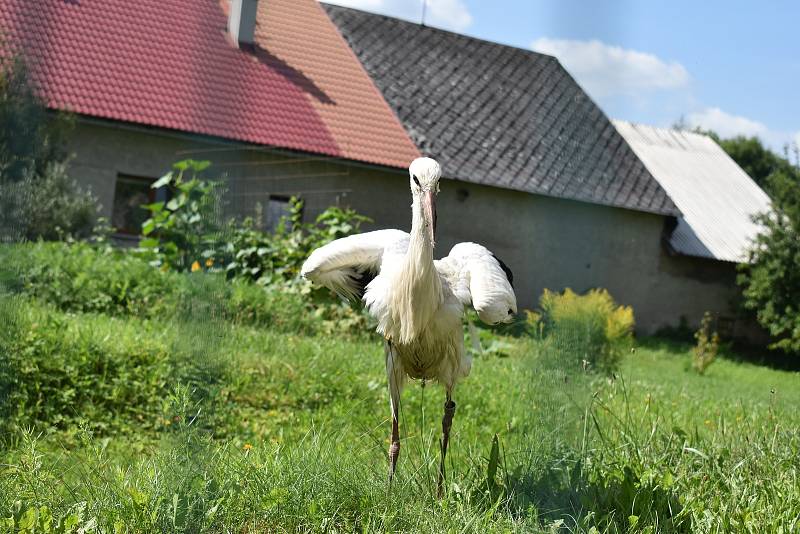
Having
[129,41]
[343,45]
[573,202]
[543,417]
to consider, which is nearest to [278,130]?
[129,41]

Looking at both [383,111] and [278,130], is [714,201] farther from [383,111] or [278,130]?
[278,130]

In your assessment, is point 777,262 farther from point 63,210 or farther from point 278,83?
point 63,210

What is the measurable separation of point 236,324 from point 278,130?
26.8 ft

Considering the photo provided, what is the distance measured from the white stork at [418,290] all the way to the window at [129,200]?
9609mm

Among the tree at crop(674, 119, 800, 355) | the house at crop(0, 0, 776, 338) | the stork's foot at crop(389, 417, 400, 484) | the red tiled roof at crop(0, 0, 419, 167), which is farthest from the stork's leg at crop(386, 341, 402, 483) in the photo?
the tree at crop(674, 119, 800, 355)

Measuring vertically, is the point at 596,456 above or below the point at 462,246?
below

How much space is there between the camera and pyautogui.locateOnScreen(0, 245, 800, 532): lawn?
11.6 feet

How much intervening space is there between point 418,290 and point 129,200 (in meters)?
12.3

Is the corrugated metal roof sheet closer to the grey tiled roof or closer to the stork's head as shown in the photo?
the grey tiled roof

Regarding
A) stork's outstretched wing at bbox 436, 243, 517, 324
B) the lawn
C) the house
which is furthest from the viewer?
the house

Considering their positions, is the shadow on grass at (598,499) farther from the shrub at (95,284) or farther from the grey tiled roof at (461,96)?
the grey tiled roof at (461,96)

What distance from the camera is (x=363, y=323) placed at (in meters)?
10.9

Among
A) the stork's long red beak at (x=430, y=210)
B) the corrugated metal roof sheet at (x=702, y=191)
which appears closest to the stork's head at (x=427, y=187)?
the stork's long red beak at (x=430, y=210)

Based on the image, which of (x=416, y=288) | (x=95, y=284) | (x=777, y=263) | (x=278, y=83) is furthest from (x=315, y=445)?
(x=777, y=263)
